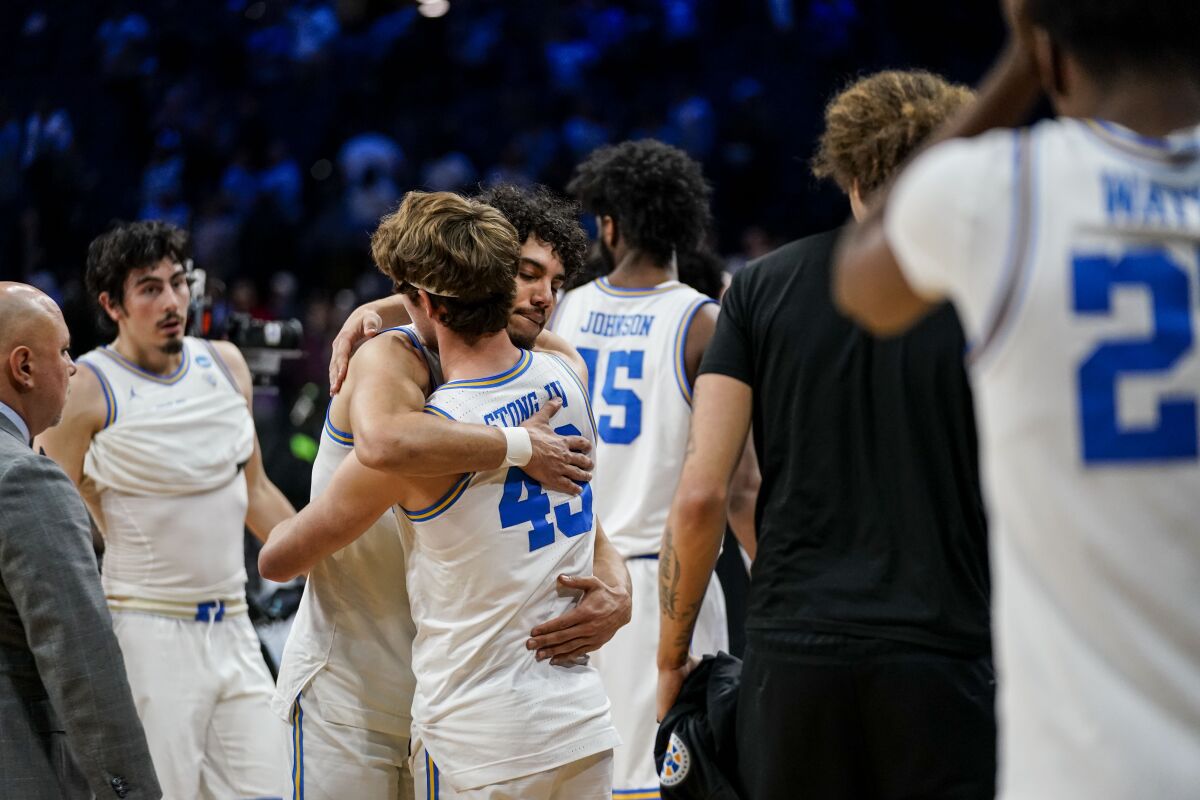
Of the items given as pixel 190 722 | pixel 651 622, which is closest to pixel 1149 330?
pixel 651 622

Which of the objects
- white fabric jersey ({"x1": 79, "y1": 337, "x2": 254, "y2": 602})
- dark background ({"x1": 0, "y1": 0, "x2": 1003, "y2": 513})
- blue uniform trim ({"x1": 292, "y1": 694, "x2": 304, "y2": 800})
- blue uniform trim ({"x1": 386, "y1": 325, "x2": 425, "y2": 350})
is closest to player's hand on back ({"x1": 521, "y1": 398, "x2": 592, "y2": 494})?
blue uniform trim ({"x1": 386, "y1": 325, "x2": 425, "y2": 350})

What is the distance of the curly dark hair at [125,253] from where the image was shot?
4965 millimetres

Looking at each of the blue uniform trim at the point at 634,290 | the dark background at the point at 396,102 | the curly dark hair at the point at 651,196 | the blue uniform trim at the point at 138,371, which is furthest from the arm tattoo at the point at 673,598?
the dark background at the point at 396,102

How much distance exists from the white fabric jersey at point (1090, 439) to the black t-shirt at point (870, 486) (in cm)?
93

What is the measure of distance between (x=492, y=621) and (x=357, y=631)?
0.50 m

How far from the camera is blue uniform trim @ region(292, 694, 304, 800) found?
305 cm

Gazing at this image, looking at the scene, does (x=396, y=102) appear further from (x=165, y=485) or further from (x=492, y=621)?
(x=492, y=621)

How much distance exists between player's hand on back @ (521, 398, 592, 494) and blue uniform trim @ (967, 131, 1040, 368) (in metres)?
1.43

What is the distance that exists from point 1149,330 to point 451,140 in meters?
11.4

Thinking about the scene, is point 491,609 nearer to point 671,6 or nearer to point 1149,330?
point 1149,330

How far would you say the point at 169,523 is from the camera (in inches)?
186

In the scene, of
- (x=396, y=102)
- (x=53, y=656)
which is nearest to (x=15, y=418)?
(x=53, y=656)

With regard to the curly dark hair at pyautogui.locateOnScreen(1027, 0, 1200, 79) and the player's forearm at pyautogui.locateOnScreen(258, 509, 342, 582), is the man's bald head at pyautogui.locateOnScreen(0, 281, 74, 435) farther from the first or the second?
A: the curly dark hair at pyautogui.locateOnScreen(1027, 0, 1200, 79)

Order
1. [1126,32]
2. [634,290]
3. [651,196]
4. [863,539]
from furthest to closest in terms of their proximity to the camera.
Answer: [651,196]
[634,290]
[863,539]
[1126,32]
